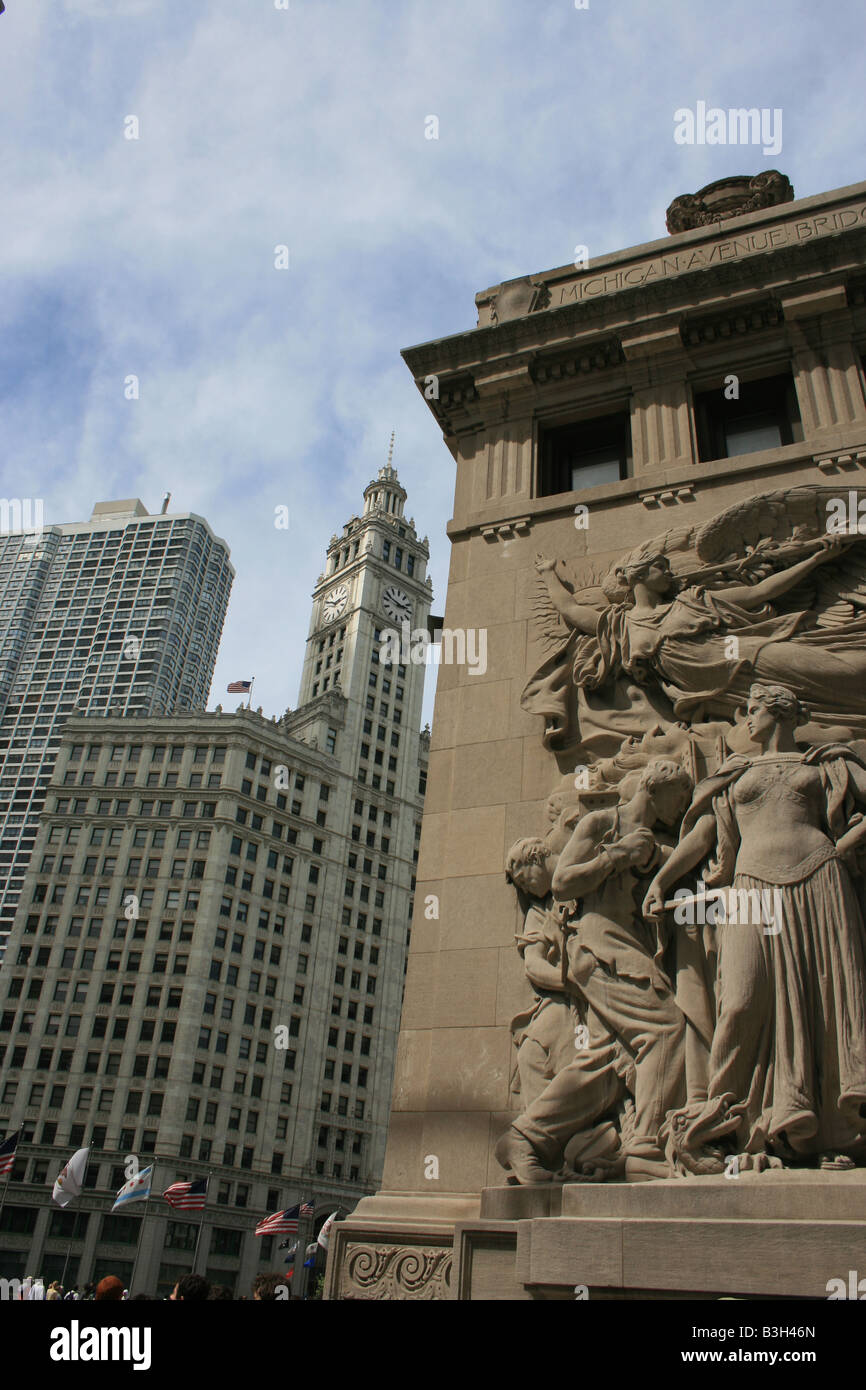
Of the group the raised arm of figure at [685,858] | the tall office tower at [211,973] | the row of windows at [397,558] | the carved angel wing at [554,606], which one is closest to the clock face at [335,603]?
the row of windows at [397,558]

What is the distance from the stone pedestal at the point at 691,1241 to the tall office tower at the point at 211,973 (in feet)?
243

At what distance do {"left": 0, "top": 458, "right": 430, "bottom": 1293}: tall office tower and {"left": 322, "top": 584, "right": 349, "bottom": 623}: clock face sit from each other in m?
11.5

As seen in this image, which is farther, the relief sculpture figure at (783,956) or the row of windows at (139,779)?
the row of windows at (139,779)

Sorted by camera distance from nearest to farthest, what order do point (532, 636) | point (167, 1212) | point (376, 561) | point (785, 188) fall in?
1. point (532, 636)
2. point (785, 188)
3. point (167, 1212)
4. point (376, 561)

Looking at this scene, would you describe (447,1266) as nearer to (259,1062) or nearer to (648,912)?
(648,912)

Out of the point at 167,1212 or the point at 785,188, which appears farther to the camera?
the point at 167,1212

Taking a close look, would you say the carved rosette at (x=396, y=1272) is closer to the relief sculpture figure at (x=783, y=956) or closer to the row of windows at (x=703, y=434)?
the relief sculpture figure at (x=783, y=956)

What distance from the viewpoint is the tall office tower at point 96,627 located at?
139 meters

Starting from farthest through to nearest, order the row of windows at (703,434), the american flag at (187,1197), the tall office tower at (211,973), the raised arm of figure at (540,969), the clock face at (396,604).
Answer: the clock face at (396,604), the tall office tower at (211,973), the american flag at (187,1197), the row of windows at (703,434), the raised arm of figure at (540,969)

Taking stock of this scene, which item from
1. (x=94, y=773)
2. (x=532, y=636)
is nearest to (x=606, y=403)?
(x=532, y=636)

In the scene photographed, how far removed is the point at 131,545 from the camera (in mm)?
152750

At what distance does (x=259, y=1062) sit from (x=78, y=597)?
282 feet

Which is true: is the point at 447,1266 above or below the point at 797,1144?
below

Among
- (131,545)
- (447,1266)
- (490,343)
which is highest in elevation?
(131,545)
